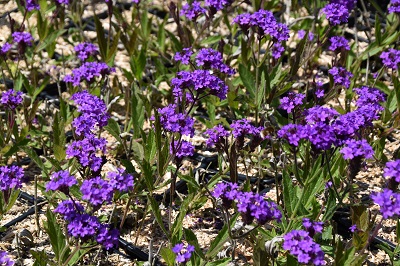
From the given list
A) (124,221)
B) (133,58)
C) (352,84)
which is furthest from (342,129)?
(133,58)

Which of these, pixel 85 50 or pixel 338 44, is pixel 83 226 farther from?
pixel 338 44

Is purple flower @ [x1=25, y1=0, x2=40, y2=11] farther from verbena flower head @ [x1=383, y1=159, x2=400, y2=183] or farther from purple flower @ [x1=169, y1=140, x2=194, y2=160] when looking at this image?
verbena flower head @ [x1=383, y1=159, x2=400, y2=183]

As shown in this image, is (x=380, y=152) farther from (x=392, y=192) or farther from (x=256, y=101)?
(x=392, y=192)

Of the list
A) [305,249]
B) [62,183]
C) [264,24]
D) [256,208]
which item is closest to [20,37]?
[264,24]

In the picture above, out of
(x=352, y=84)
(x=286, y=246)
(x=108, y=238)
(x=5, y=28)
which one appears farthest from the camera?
(x=5, y=28)

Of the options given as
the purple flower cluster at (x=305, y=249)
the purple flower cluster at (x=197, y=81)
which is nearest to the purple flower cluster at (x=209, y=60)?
the purple flower cluster at (x=197, y=81)

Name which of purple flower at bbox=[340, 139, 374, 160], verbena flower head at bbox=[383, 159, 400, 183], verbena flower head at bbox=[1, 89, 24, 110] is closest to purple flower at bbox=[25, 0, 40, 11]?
verbena flower head at bbox=[1, 89, 24, 110]
